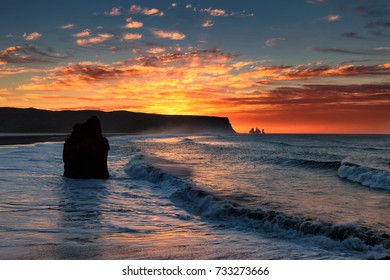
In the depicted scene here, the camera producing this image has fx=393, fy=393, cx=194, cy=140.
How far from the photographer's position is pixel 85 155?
20078mm

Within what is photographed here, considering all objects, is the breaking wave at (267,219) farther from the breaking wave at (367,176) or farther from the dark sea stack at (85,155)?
the breaking wave at (367,176)

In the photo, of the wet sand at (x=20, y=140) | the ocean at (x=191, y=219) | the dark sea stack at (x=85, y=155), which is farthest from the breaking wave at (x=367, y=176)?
the wet sand at (x=20, y=140)

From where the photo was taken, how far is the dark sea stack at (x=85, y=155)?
65.7 ft

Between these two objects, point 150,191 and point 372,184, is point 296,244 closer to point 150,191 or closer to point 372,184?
point 150,191

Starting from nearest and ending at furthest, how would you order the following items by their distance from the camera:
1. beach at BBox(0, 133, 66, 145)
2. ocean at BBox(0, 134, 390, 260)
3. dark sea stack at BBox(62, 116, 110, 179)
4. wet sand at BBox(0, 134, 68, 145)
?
1. ocean at BBox(0, 134, 390, 260)
2. dark sea stack at BBox(62, 116, 110, 179)
3. wet sand at BBox(0, 134, 68, 145)
4. beach at BBox(0, 133, 66, 145)

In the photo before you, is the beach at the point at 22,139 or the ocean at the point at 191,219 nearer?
the ocean at the point at 191,219

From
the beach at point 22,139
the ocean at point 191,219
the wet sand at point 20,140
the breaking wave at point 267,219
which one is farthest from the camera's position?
the beach at point 22,139

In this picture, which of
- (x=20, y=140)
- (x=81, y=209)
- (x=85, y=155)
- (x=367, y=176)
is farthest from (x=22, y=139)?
(x=81, y=209)

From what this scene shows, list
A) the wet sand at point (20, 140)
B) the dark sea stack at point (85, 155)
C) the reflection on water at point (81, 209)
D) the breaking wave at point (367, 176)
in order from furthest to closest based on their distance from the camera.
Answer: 1. the wet sand at point (20, 140)
2. the dark sea stack at point (85, 155)
3. the breaking wave at point (367, 176)
4. the reflection on water at point (81, 209)

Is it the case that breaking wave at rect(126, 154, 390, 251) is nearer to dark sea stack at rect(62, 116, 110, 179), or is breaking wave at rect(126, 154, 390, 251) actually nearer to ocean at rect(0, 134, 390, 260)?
ocean at rect(0, 134, 390, 260)

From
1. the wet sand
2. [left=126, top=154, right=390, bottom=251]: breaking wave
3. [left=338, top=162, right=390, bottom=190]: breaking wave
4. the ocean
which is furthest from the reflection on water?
the wet sand

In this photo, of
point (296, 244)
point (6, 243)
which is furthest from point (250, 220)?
point (6, 243)

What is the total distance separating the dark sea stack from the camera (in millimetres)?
20031

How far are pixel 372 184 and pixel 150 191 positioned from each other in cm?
1141
